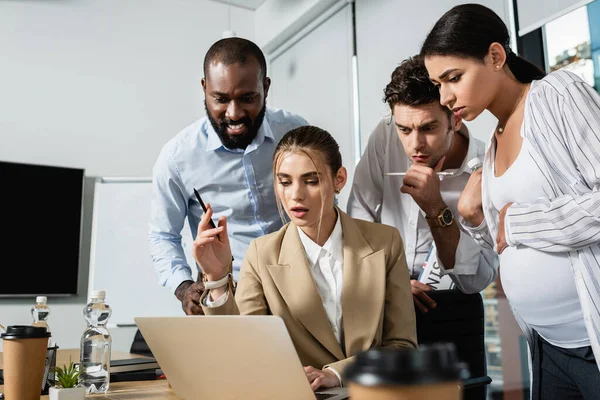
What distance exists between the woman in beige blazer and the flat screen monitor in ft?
9.46

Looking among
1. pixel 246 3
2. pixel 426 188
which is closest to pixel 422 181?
pixel 426 188

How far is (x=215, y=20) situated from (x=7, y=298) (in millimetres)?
2641

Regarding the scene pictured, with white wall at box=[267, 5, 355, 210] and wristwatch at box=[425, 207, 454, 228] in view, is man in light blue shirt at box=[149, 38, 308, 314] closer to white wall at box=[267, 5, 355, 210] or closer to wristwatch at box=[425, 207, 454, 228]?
wristwatch at box=[425, 207, 454, 228]

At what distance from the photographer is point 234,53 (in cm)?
193

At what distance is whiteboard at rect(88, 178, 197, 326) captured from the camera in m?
3.90

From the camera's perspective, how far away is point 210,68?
195 cm

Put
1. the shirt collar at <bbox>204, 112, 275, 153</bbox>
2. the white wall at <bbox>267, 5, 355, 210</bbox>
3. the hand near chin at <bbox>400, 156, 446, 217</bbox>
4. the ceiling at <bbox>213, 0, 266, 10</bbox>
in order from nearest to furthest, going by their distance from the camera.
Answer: the hand near chin at <bbox>400, 156, 446, 217</bbox> → the shirt collar at <bbox>204, 112, 275, 153</bbox> → the white wall at <bbox>267, 5, 355, 210</bbox> → the ceiling at <bbox>213, 0, 266, 10</bbox>

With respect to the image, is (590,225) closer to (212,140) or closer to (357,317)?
(357,317)

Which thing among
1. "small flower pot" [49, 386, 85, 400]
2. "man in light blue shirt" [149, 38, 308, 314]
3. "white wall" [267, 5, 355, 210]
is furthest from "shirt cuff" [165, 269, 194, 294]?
"white wall" [267, 5, 355, 210]

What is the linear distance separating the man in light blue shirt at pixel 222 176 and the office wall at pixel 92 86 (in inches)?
76.0

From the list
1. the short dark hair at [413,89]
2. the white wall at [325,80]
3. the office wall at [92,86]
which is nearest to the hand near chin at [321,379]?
the short dark hair at [413,89]

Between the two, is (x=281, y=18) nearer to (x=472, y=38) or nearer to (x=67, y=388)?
(x=472, y=38)

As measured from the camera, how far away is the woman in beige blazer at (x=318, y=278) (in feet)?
4.05

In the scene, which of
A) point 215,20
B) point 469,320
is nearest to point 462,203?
point 469,320
